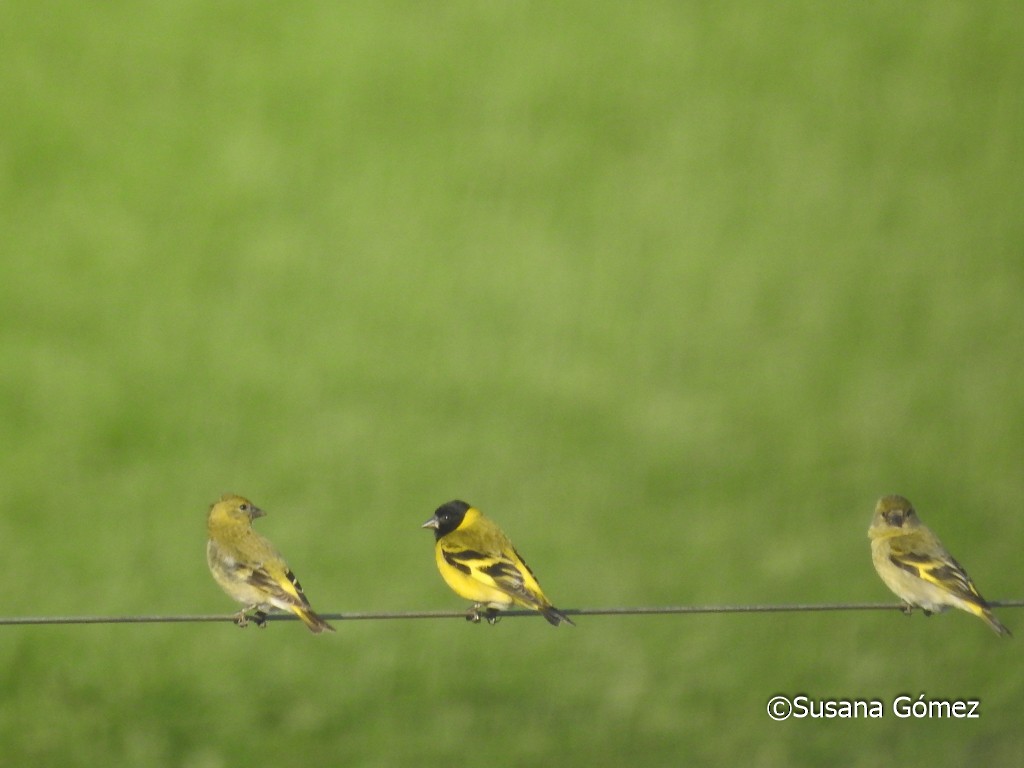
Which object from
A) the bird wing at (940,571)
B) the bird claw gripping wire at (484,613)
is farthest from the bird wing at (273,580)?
the bird wing at (940,571)

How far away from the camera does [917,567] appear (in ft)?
16.2

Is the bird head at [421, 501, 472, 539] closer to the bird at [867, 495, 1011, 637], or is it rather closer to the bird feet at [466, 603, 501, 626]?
the bird feet at [466, 603, 501, 626]

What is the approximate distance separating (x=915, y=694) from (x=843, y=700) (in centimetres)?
32

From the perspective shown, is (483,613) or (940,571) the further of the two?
(940,571)

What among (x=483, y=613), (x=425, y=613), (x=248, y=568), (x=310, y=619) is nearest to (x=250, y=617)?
(x=248, y=568)

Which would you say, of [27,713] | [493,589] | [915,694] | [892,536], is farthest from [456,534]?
[915,694]

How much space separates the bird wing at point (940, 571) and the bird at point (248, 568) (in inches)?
79.2

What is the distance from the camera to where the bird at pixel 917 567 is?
475 centimetres

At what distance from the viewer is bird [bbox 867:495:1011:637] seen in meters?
4.75

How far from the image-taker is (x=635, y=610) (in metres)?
3.83

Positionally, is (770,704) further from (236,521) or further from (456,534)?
(236,521)

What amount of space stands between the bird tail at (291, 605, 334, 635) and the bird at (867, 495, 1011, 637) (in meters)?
1.84

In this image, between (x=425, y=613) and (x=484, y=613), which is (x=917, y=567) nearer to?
(x=484, y=613)

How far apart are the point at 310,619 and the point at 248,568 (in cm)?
31
